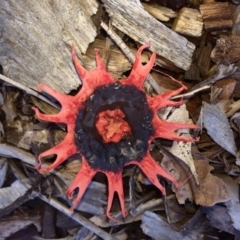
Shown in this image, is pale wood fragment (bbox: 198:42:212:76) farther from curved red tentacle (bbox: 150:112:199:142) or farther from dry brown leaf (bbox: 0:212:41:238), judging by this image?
dry brown leaf (bbox: 0:212:41:238)

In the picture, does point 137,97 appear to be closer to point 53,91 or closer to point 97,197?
point 53,91

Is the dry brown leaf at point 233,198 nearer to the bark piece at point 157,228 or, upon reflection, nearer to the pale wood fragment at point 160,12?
the bark piece at point 157,228

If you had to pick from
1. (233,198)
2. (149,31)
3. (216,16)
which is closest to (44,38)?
(149,31)

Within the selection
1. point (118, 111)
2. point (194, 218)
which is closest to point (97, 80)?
point (118, 111)

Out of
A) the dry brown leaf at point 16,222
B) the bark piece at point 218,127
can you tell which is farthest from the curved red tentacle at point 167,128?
the dry brown leaf at point 16,222

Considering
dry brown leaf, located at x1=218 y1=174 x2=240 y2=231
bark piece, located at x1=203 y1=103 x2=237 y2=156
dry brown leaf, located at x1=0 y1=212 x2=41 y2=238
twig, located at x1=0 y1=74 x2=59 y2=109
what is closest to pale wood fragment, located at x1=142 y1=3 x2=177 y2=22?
bark piece, located at x1=203 y1=103 x2=237 y2=156

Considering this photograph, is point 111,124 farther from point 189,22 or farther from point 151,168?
point 189,22
